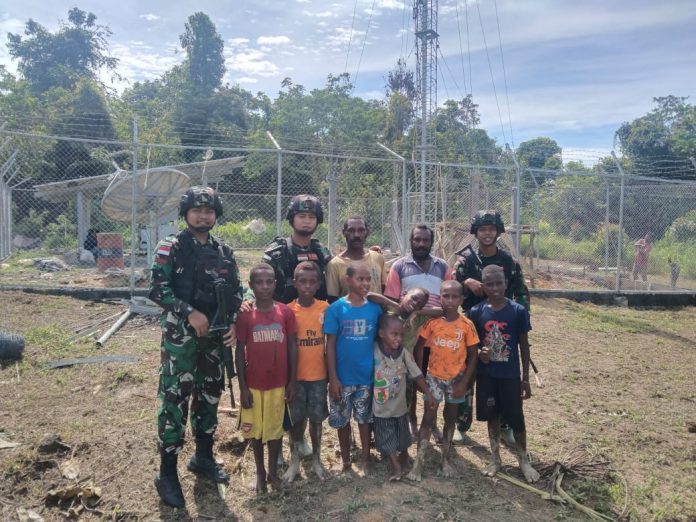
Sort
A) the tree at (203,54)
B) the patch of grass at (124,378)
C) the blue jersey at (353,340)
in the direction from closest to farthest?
the blue jersey at (353,340), the patch of grass at (124,378), the tree at (203,54)

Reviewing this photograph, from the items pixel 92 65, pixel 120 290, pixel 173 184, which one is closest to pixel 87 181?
pixel 173 184

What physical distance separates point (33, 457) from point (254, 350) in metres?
1.80

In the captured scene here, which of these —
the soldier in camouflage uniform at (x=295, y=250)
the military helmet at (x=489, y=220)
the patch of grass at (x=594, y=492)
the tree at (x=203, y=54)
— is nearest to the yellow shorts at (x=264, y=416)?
the soldier in camouflage uniform at (x=295, y=250)

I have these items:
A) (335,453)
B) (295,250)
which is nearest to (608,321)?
(335,453)

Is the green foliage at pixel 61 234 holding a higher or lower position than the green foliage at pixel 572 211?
lower

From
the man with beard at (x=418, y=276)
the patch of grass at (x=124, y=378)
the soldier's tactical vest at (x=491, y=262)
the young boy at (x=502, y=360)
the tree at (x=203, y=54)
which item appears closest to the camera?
the young boy at (x=502, y=360)

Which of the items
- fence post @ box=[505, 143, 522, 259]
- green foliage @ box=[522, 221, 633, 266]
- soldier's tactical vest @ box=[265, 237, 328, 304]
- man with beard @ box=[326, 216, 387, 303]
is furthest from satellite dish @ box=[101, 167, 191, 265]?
green foliage @ box=[522, 221, 633, 266]

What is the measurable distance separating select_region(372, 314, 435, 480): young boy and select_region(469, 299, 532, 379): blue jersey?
19.2 inches

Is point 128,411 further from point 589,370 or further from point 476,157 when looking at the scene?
point 476,157

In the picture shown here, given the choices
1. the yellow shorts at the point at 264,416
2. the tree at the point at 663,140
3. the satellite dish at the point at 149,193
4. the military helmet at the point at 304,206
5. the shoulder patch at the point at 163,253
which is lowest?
the yellow shorts at the point at 264,416

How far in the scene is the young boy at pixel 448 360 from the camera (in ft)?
10.7

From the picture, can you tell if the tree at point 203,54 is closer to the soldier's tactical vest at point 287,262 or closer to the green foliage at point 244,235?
the green foliage at point 244,235

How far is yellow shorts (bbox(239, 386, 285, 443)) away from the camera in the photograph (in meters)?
3.05

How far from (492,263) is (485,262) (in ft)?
0.16
